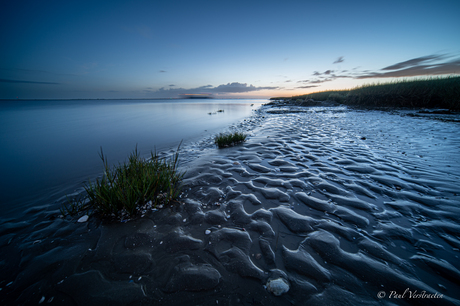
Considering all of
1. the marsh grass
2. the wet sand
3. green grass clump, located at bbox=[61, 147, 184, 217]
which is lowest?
the wet sand

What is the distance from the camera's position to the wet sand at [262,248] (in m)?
1.90

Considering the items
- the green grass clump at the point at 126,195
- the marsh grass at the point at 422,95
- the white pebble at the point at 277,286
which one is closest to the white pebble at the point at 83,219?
the green grass clump at the point at 126,195

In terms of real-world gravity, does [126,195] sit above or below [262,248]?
above

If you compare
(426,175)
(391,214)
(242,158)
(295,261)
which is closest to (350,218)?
(391,214)

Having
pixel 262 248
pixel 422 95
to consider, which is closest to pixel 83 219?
pixel 262 248

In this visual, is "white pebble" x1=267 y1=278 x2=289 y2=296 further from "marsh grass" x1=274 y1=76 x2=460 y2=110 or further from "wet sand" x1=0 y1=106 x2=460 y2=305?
"marsh grass" x1=274 y1=76 x2=460 y2=110

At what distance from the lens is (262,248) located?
2492 mm

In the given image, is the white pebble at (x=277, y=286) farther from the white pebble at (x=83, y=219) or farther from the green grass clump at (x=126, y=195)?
the white pebble at (x=83, y=219)

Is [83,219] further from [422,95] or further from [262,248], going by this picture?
[422,95]

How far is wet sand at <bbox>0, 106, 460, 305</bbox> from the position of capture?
190 cm

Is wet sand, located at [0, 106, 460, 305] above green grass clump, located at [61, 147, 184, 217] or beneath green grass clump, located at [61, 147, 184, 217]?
beneath

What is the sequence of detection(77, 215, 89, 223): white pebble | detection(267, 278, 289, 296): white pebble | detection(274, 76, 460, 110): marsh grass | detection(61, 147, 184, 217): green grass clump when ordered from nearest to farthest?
detection(267, 278, 289, 296): white pebble → detection(77, 215, 89, 223): white pebble → detection(61, 147, 184, 217): green grass clump → detection(274, 76, 460, 110): marsh grass

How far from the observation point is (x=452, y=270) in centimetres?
202

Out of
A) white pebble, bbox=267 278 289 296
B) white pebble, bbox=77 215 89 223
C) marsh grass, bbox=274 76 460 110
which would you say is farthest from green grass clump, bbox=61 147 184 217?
marsh grass, bbox=274 76 460 110
